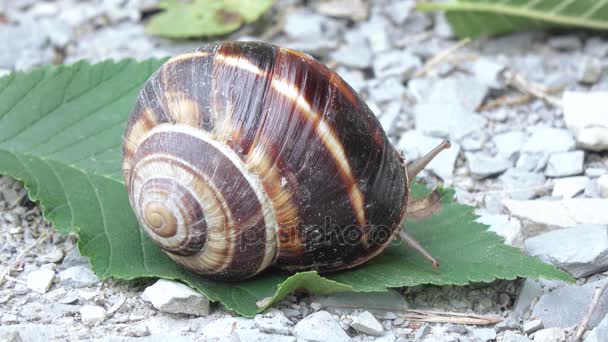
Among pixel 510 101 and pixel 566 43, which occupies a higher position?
pixel 566 43

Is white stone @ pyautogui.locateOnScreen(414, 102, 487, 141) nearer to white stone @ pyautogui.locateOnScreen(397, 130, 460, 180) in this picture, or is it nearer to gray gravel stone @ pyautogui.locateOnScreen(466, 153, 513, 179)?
white stone @ pyautogui.locateOnScreen(397, 130, 460, 180)

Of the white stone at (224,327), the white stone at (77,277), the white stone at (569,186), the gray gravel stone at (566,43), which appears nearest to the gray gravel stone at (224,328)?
the white stone at (224,327)

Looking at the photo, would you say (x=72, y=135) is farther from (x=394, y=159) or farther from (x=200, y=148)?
(x=394, y=159)

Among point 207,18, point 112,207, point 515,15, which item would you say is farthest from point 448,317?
point 207,18

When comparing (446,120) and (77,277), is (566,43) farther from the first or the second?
(77,277)

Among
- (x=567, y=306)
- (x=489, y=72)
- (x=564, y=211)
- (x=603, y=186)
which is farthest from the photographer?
(x=489, y=72)

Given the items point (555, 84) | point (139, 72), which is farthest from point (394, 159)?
point (555, 84)

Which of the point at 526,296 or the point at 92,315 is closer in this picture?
the point at 92,315
